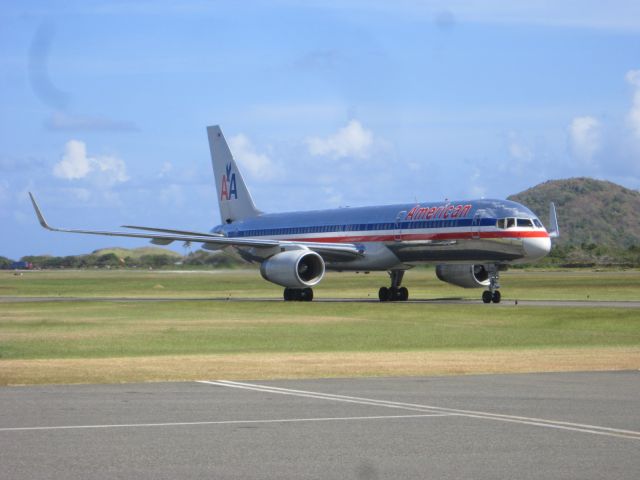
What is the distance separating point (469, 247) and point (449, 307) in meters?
4.66

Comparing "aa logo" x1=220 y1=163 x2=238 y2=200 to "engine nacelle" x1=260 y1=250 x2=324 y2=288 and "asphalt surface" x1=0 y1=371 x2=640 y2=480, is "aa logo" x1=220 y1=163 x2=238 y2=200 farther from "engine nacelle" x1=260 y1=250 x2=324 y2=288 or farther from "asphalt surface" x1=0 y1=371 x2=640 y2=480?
"asphalt surface" x1=0 y1=371 x2=640 y2=480

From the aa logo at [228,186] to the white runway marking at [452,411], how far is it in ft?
147

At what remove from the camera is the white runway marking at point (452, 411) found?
1310cm

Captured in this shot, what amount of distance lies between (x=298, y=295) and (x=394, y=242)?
15.5ft

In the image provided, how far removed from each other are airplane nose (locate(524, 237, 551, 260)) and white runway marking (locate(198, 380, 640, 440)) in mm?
28310

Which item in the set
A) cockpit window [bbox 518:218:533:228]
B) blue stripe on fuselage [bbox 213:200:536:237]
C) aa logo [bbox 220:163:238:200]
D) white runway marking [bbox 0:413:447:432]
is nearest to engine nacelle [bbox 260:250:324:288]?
blue stripe on fuselage [bbox 213:200:536:237]

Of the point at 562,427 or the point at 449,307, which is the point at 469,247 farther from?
the point at 562,427

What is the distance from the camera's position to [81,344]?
27.5m

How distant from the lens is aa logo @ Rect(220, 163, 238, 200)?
63438 millimetres

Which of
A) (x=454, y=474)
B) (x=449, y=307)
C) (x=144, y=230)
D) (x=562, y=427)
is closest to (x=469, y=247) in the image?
(x=449, y=307)

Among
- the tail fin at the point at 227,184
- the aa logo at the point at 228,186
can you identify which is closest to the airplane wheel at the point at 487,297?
the tail fin at the point at 227,184

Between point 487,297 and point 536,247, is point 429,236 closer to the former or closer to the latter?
point 487,297

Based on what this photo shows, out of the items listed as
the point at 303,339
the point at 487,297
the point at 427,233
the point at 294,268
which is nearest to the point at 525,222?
the point at 487,297

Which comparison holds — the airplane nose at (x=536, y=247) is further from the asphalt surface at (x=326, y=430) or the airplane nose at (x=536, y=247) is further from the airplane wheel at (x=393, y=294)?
the asphalt surface at (x=326, y=430)
